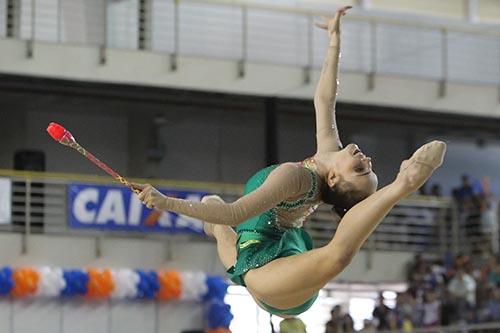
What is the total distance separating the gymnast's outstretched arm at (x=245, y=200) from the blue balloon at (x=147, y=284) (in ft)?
29.2

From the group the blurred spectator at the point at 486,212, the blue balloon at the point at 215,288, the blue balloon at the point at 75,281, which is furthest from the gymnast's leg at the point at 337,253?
the blurred spectator at the point at 486,212

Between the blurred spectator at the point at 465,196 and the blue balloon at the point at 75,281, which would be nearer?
the blue balloon at the point at 75,281

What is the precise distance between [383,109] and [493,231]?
2.37 metres

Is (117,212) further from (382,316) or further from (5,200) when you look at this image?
(382,316)

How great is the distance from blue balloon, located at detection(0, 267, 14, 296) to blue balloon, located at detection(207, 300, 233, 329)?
2.30 m

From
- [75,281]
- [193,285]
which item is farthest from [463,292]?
[75,281]

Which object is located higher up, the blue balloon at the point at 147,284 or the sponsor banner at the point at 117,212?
the sponsor banner at the point at 117,212

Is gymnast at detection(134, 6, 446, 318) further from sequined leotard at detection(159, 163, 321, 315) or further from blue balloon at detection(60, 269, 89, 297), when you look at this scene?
blue balloon at detection(60, 269, 89, 297)

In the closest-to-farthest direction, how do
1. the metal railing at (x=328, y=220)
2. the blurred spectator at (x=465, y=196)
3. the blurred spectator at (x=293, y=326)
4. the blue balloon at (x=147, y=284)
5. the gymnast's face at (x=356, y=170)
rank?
the blurred spectator at (x=293, y=326) < the gymnast's face at (x=356, y=170) < the blue balloon at (x=147, y=284) < the metal railing at (x=328, y=220) < the blurred spectator at (x=465, y=196)

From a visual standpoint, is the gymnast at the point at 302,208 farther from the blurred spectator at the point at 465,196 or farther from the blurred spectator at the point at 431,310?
the blurred spectator at the point at 465,196

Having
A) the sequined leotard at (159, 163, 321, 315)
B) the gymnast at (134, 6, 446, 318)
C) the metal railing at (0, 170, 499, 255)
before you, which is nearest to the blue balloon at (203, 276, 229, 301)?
the metal railing at (0, 170, 499, 255)

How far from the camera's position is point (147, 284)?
1405 cm

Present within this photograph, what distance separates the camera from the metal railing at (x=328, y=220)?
14430 millimetres

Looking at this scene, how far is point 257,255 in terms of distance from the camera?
5.47 meters
